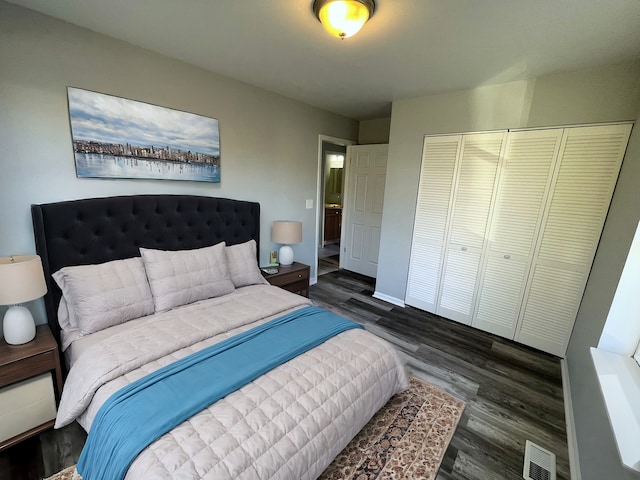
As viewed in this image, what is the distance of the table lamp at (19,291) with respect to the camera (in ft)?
4.68

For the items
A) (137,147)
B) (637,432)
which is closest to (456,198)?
(637,432)

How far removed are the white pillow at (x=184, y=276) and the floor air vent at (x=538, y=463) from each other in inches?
87.5

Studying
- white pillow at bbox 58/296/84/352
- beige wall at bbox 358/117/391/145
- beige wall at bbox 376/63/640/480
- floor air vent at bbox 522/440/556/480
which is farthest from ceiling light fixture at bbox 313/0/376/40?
beige wall at bbox 358/117/391/145

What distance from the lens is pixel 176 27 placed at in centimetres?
180

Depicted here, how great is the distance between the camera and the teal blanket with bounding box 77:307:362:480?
1.04 meters

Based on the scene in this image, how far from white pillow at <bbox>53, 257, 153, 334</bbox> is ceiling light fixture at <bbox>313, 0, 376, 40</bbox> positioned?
6.54ft

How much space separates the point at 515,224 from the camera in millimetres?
2586

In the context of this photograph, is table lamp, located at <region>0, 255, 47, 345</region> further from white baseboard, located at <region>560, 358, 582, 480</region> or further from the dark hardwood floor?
white baseboard, located at <region>560, 358, 582, 480</region>

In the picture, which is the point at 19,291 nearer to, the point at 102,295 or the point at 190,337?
the point at 102,295

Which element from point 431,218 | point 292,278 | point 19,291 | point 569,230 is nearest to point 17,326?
point 19,291

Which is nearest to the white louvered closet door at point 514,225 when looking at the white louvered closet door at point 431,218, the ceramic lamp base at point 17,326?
the white louvered closet door at point 431,218

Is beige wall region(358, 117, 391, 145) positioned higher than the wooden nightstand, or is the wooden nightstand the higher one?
beige wall region(358, 117, 391, 145)

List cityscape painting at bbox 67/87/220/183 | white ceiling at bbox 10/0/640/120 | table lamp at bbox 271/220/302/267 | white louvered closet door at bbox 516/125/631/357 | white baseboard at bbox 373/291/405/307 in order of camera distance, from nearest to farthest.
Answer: white ceiling at bbox 10/0/640/120
cityscape painting at bbox 67/87/220/183
white louvered closet door at bbox 516/125/631/357
table lamp at bbox 271/220/302/267
white baseboard at bbox 373/291/405/307

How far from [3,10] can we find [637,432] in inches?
144
